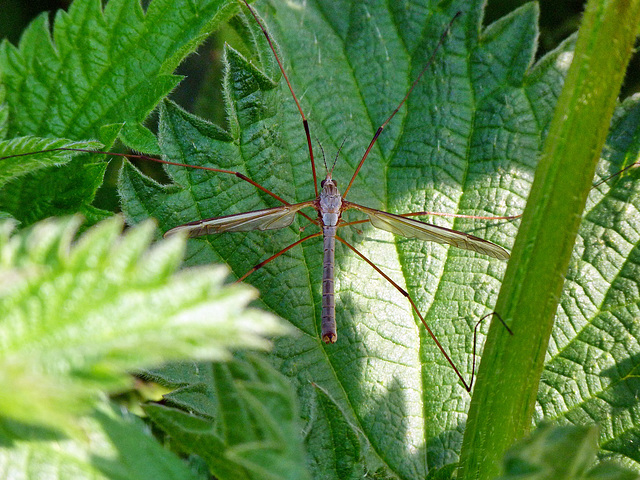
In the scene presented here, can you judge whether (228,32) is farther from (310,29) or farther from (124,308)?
(124,308)

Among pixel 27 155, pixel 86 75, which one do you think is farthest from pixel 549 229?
pixel 86 75

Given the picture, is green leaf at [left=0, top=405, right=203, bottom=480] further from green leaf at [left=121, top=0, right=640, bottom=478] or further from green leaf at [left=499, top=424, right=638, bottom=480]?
green leaf at [left=121, top=0, right=640, bottom=478]

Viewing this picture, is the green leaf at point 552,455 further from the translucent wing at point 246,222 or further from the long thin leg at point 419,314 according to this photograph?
the translucent wing at point 246,222

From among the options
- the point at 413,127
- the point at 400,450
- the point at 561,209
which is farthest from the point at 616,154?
the point at 400,450

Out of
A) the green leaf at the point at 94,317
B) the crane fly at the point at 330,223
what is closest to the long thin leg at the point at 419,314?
the crane fly at the point at 330,223

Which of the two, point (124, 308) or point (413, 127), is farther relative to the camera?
point (413, 127)

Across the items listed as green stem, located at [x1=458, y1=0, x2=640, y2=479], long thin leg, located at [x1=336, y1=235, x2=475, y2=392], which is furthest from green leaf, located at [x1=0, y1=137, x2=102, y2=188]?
green stem, located at [x1=458, y1=0, x2=640, y2=479]
